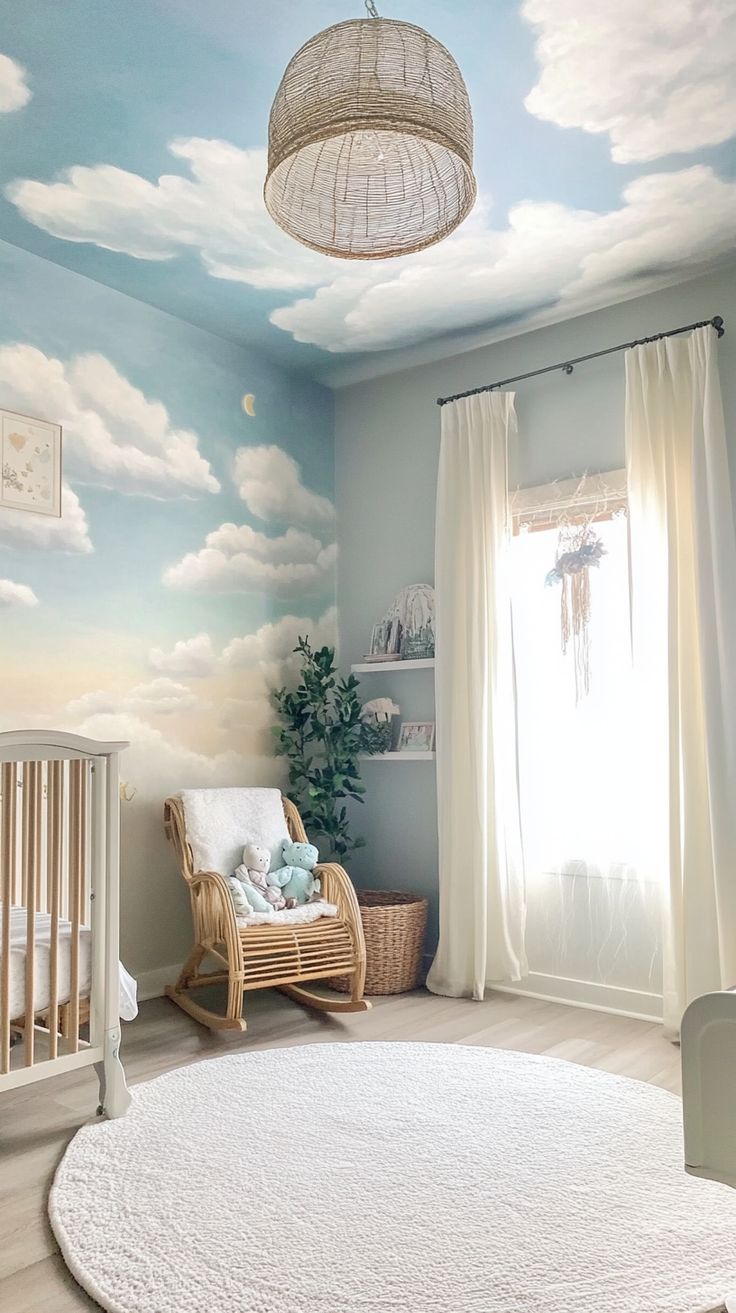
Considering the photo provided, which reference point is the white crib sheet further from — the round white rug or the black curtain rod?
the black curtain rod

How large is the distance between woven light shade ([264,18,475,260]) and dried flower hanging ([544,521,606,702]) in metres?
1.64

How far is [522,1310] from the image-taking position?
5.48 ft

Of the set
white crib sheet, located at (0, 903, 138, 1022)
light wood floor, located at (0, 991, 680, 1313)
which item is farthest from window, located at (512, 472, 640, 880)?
white crib sheet, located at (0, 903, 138, 1022)

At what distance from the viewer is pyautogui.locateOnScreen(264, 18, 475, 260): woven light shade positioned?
77.5 inches

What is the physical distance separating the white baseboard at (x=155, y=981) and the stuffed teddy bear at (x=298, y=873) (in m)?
0.64

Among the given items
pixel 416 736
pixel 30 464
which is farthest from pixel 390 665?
pixel 30 464

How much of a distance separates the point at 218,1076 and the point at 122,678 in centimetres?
157

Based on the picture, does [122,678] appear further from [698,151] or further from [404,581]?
[698,151]

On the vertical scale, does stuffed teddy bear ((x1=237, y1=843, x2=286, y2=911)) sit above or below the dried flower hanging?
below

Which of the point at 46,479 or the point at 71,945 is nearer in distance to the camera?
the point at 71,945

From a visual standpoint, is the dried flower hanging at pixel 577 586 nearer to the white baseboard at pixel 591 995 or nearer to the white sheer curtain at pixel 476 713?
the white sheer curtain at pixel 476 713

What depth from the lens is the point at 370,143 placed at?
7.71 feet

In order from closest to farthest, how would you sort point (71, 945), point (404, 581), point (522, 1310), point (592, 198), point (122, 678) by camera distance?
point (522, 1310), point (71, 945), point (592, 198), point (122, 678), point (404, 581)

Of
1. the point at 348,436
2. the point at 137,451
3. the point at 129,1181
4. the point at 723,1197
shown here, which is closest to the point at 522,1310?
the point at 723,1197
